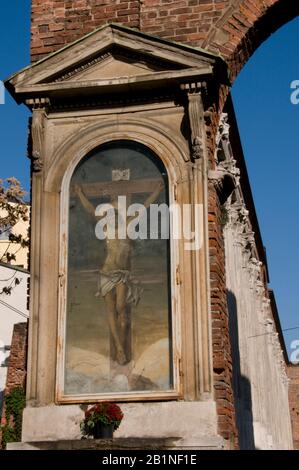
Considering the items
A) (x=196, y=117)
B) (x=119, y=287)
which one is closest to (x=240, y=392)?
(x=119, y=287)

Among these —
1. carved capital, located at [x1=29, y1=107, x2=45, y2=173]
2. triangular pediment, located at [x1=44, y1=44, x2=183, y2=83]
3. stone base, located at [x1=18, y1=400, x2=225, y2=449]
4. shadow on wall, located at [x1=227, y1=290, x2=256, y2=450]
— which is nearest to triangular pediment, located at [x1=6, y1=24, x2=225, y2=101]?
triangular pediment, located at [x1=44, y1=44, x2=183, y2=83]

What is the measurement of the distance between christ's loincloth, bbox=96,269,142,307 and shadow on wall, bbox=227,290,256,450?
8778 mm

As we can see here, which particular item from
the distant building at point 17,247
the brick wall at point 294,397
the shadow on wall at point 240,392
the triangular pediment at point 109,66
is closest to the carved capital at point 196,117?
the triangular pediment at point 109,66

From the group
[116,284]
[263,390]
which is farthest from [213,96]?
[263,390]

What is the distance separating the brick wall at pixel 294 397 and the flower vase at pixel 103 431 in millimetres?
47489

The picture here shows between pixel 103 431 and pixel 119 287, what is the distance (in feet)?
5.35

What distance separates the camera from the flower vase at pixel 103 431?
889 centimetres

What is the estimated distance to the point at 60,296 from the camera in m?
9.73

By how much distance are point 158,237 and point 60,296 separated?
127cm

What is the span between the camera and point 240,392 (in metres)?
19.0

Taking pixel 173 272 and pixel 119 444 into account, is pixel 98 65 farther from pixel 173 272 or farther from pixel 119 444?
pixel 119 444

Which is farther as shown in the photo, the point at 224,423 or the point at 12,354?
the point at 12,354

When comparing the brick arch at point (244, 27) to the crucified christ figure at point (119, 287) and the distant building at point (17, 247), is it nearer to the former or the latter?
the crucified christ figure at point (119, 287)
